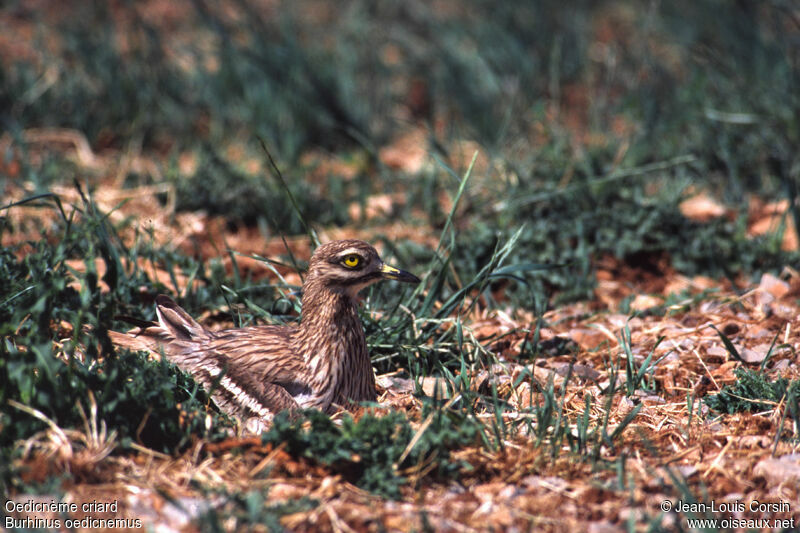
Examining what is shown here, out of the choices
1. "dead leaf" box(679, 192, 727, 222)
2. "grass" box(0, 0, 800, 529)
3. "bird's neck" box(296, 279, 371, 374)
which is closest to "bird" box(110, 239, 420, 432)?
"bird's neck" box(296, 279, 371, 374)

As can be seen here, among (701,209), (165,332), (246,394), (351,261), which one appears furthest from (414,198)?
(246,394)

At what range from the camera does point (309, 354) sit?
401 cm

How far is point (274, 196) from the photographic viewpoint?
252 inches

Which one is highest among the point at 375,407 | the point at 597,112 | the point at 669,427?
the point at 597,112

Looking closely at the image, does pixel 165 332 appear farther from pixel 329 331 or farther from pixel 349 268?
pixel 349 268

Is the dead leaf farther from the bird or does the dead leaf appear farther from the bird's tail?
the bird's tail

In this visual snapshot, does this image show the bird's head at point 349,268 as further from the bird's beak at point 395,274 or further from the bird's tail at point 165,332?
the bird's tail at point 165,332

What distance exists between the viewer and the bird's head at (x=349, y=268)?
3.99 meters

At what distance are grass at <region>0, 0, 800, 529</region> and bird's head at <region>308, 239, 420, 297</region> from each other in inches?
15.1

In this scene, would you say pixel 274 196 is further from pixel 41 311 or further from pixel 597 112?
pixel 41 311

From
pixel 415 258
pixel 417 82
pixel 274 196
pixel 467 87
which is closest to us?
pixel 415 258

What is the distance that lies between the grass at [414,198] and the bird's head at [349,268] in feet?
1.26

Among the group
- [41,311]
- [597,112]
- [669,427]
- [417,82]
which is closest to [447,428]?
[669,427]

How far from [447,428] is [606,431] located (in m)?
0.62
